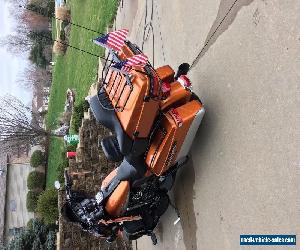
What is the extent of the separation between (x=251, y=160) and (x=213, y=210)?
45.6 inches

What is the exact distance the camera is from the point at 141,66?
6.55m

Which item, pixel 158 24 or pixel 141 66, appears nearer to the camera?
pixel 141 66

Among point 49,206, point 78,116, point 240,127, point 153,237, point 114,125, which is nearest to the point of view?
point 240,127

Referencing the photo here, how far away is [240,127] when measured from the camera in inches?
252

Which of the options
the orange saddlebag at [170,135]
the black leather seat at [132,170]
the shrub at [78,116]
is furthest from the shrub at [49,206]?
the orange saddlebag at [170,135]

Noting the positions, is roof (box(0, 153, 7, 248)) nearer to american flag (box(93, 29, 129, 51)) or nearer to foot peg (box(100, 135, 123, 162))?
foot peg (box(100, 135, 123, 162))

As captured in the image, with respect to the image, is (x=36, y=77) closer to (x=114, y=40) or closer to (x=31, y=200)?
(x=31, y=200)

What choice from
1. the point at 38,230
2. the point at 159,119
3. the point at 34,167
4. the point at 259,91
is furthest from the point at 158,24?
the point at 34,167

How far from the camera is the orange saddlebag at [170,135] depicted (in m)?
6.89

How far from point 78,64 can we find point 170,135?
1481cm

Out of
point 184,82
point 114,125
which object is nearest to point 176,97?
point 184,82

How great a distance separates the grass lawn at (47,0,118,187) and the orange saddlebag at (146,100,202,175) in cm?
906

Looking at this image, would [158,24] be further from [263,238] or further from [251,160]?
[263,238]

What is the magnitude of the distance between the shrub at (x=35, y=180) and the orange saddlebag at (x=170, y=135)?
13.8 m
